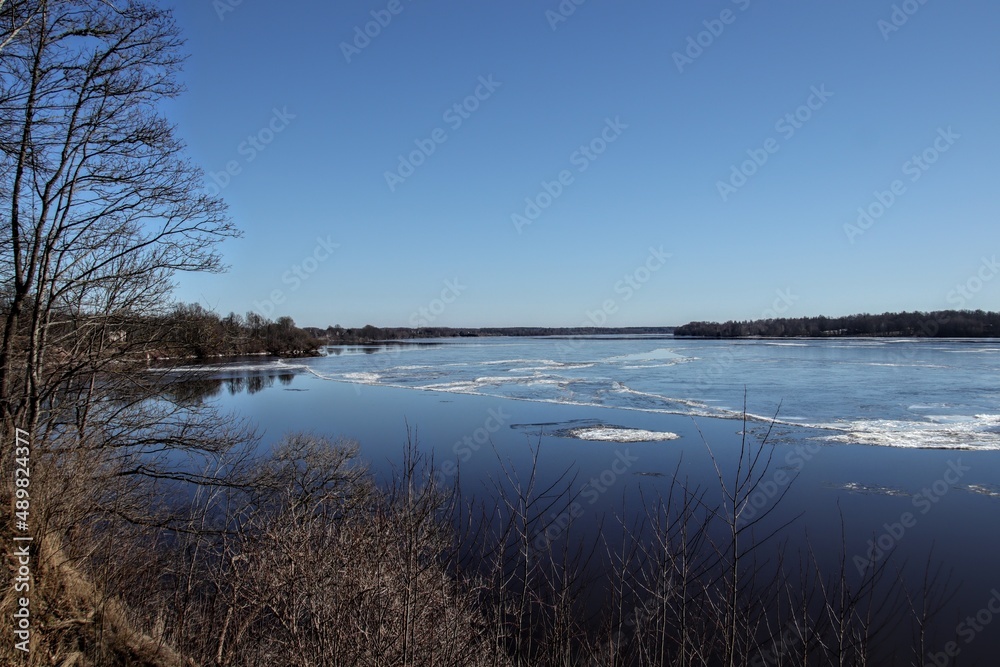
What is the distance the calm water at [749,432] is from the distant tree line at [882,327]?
54887 mm

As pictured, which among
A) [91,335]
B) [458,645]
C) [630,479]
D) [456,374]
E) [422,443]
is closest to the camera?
[458,645]

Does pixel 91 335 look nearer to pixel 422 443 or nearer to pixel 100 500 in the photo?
pixel 100 500

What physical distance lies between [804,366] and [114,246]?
3608cm

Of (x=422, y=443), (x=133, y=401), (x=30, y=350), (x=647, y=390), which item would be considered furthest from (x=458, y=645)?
(x=647, y=390)

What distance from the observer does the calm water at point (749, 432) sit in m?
9.11

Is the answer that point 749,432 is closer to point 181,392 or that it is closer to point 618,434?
point 618,434

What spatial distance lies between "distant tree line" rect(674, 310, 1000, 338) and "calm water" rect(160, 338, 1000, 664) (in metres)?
54.9

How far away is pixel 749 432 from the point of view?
47.5 feet

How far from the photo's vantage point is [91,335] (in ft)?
29.9

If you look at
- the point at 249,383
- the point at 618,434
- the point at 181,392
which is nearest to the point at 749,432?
the point at 618,434

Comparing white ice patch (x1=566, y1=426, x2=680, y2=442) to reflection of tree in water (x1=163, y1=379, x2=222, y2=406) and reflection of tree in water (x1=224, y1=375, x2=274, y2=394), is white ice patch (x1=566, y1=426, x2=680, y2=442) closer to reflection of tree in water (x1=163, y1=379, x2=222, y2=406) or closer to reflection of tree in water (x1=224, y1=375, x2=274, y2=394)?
reflection of tree in water (x1=163, y1=379, x2=222, y2=406)

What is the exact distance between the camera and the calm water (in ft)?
29.9

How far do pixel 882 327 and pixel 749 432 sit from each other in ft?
294

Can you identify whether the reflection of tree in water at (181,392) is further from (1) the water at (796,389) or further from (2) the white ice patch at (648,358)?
(2) the white ice patch at (648,358)
